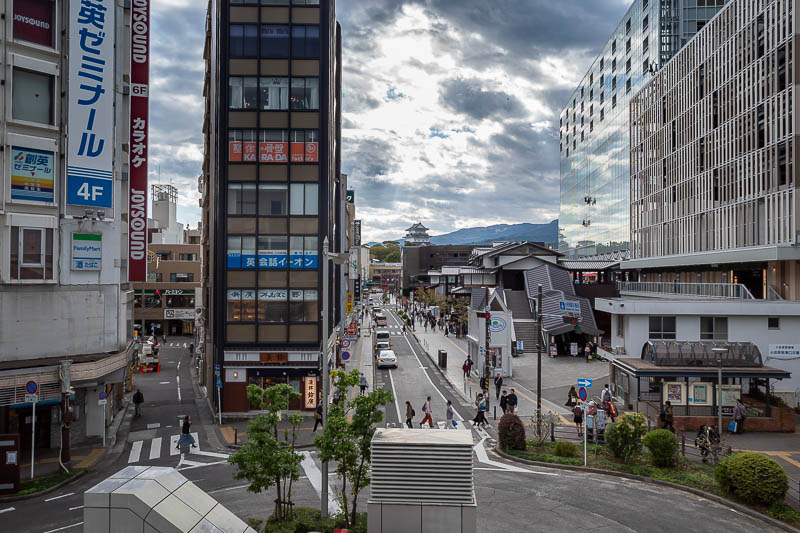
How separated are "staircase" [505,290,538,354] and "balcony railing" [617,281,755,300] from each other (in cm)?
1003

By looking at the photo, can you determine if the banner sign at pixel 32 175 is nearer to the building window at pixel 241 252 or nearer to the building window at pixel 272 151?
the building window at pixel 241 252

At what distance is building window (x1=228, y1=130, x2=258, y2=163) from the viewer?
105 feet

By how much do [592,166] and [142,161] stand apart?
8528 centimetres

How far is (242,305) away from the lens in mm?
31703

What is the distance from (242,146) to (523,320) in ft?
115

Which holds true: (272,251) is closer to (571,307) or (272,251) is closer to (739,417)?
(739,417)

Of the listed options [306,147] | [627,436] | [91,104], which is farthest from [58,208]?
[627,436]

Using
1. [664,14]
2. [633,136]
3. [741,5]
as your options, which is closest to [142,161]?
[741,5]

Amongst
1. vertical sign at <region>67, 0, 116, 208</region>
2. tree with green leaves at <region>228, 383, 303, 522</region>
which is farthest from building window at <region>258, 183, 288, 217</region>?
tree with green leaves at <region>228, 383, 303, 522</region>

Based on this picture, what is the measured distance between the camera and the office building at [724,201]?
31.4m

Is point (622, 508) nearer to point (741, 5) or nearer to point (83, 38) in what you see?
point (83, 38)

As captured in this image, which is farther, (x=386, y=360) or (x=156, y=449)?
(x=386, y=360)

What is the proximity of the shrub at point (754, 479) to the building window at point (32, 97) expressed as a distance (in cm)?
2754

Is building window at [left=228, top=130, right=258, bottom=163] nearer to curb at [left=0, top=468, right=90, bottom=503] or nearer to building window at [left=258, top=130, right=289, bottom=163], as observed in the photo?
building window at [left=258, top=130, right=289, bottom=163]
